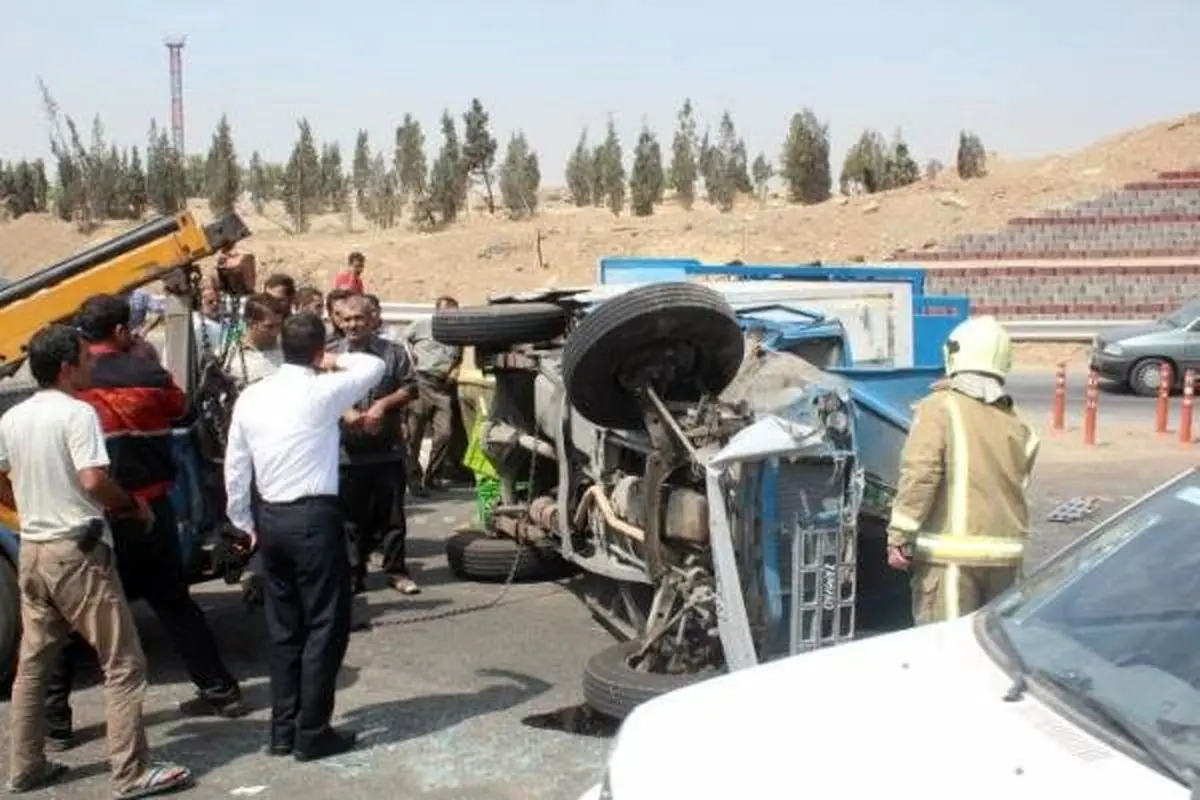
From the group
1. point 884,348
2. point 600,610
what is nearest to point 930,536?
point 600,610

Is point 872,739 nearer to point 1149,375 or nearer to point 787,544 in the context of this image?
point 787,544

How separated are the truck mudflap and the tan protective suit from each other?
581 mm

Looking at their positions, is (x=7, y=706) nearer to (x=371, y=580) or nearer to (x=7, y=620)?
(x=7, y=620)

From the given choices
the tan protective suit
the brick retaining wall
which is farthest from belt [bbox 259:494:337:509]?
the brick retaining wall

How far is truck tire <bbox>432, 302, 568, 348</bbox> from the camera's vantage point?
7.52 metres

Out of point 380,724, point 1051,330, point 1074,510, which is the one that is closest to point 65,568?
point 380,724

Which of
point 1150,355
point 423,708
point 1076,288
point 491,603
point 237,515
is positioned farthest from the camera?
point 1076,288

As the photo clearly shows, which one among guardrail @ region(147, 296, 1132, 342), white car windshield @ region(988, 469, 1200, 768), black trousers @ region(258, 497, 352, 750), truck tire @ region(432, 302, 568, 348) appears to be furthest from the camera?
guardrail @ region(147, 296, 1132, 342)

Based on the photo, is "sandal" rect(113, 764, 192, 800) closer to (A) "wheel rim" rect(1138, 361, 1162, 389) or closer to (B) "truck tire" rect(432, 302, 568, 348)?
(B) "truck tire" rect(432, 302, 568, 348)

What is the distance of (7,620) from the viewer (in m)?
6.16

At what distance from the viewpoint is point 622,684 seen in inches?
221

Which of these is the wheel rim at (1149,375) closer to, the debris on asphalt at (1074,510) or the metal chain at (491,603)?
the debris on asphalt at (1074,510)

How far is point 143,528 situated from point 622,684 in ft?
6.74

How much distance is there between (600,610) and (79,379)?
3.18 m
